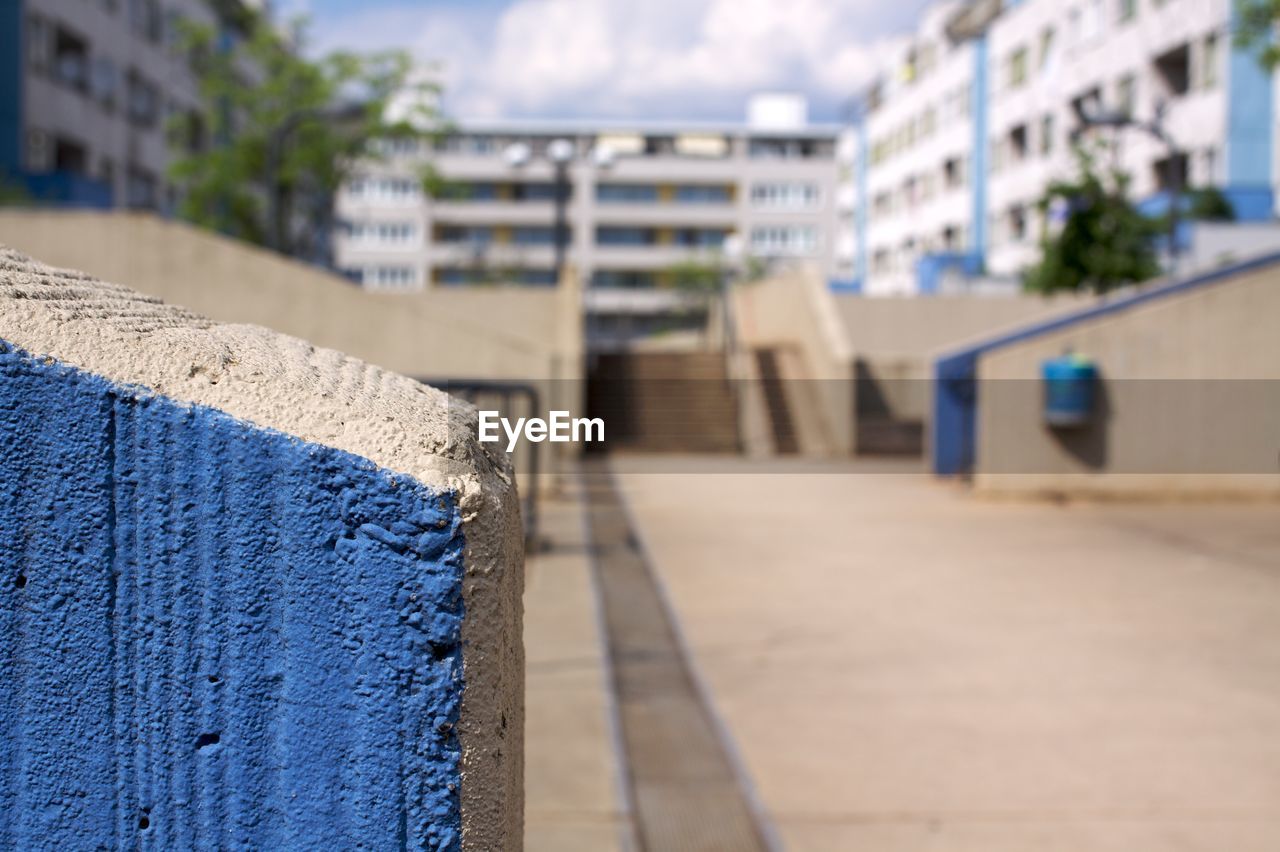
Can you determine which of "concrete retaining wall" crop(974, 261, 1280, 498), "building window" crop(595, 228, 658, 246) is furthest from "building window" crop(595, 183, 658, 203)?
"concrete retaining wall" crop(974, 261, 1280, 498)

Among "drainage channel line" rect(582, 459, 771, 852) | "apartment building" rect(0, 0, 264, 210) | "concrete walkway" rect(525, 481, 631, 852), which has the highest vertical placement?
"apartment building" rect(0, 0, 264, 210)

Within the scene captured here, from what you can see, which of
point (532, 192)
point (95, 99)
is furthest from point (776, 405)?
point (532, 192)

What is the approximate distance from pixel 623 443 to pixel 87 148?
25.7 metres

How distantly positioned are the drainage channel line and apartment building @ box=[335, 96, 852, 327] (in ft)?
269

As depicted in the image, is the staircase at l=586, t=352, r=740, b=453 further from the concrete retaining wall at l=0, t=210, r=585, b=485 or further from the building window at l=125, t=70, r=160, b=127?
the building window at l=125, t=70, r=160, b=127

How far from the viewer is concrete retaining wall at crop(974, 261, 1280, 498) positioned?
14.0 m

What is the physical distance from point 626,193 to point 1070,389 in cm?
8134

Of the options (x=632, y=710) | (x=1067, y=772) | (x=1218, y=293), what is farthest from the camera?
(x=1218, y=293)

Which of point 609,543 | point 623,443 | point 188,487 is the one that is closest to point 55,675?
point 188,487

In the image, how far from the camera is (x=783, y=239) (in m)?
95.1

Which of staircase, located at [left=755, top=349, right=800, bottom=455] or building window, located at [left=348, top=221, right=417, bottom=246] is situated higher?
building window, located at [left=348, top=221, right=417, bottom=246]

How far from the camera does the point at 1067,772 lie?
516 cm

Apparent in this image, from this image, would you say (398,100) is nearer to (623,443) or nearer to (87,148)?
(87,148)

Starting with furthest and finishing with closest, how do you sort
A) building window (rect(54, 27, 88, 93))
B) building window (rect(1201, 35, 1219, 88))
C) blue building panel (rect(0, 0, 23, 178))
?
building window (rect(54, 27, 88, 93)) < building window (rect(1201, 35, 1219, 88)) < blue building panel (rect(0, 0, 23, 178))
